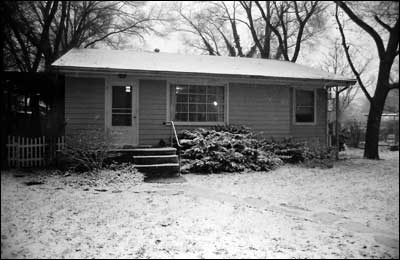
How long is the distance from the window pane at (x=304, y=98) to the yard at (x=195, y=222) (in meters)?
5.23

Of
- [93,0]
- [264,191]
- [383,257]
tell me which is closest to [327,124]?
[264,191]

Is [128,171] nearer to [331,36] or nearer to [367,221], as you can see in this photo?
[367,221]

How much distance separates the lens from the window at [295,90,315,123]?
32.1 feet

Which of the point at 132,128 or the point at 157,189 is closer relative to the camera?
the point at 157,189

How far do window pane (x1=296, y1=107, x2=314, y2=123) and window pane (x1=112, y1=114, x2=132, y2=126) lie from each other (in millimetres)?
5727

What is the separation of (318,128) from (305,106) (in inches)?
35.9

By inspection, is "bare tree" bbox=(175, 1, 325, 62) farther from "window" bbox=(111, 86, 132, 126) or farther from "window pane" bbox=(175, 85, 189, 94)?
"window" bbox=(111, 86, 132, 126)

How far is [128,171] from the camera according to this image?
19.8 feet

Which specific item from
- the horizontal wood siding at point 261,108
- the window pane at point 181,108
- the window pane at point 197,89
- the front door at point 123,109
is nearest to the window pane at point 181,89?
the window pane at point 197,89

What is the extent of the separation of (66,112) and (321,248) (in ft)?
23.4

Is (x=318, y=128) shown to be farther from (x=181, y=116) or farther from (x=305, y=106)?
(x=181, y=116)

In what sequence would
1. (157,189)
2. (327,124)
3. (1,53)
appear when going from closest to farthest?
(1,53) → (157,189) → (327,124)

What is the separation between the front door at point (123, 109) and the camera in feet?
26.1

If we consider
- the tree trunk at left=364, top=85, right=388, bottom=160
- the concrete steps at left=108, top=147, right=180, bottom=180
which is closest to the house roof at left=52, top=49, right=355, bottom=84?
the tree trunk at left=364, top=85, right=388, bottom=160
